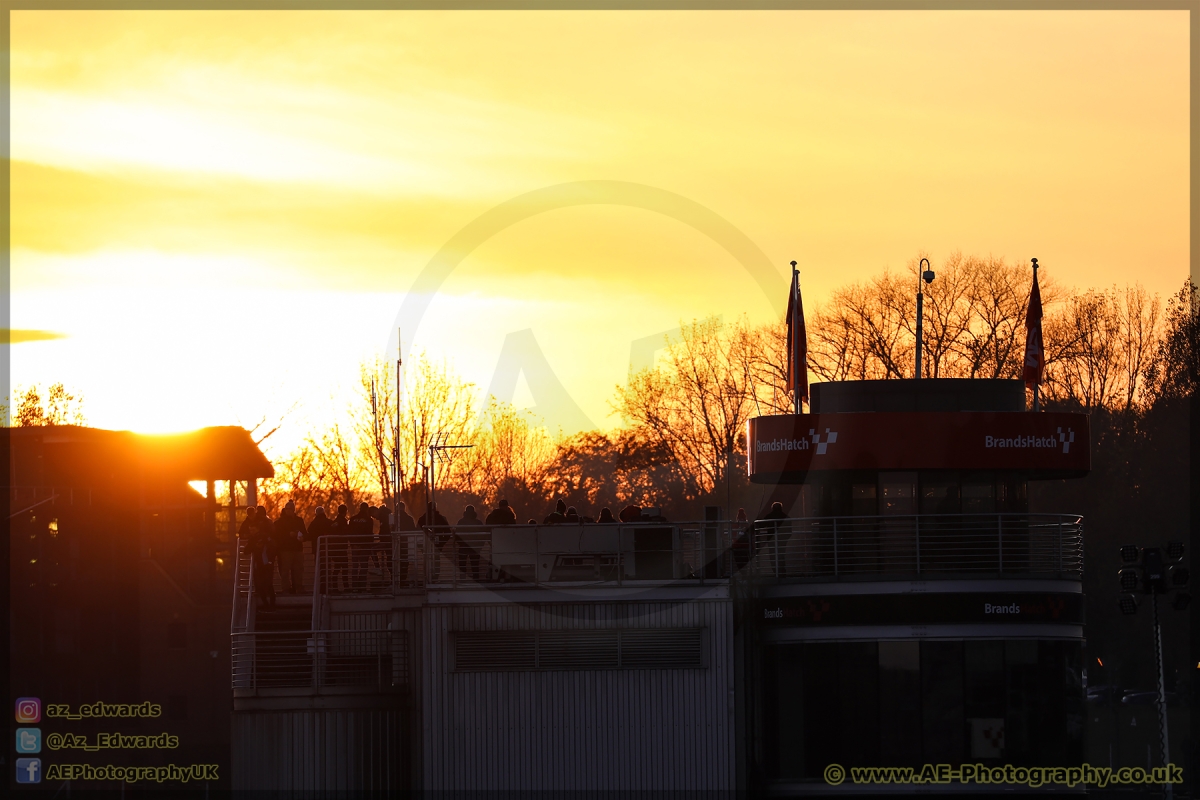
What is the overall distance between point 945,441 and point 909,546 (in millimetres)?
2076

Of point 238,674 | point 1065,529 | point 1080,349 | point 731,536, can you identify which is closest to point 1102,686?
point 1080,349

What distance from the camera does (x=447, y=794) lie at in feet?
91.4

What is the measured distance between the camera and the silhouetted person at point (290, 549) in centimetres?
2972

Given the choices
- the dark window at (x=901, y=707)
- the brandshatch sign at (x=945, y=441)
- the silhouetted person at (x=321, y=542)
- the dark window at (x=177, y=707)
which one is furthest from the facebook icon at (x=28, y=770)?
the dark window at (x=901, y=707)

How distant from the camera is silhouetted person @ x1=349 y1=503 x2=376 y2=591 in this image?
29.5 metres

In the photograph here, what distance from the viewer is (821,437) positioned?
100 feet

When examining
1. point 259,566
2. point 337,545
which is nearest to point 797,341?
point 337,545

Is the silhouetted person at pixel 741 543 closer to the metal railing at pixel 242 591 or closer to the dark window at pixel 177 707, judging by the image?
the metal railing at pixel 242 591

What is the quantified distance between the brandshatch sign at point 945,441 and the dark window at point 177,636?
26950mm

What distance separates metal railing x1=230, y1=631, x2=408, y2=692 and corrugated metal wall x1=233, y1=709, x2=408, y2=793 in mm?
589

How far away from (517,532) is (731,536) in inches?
154

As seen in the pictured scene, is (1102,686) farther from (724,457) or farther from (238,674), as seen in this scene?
(238,674)

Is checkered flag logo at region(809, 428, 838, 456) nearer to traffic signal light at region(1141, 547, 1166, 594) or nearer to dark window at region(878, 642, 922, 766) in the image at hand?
dark window at region(878, 642, 922, 766)

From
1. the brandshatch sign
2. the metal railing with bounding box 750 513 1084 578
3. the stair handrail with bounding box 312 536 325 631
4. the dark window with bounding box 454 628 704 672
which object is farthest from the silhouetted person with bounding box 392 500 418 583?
the brandshatch sign
